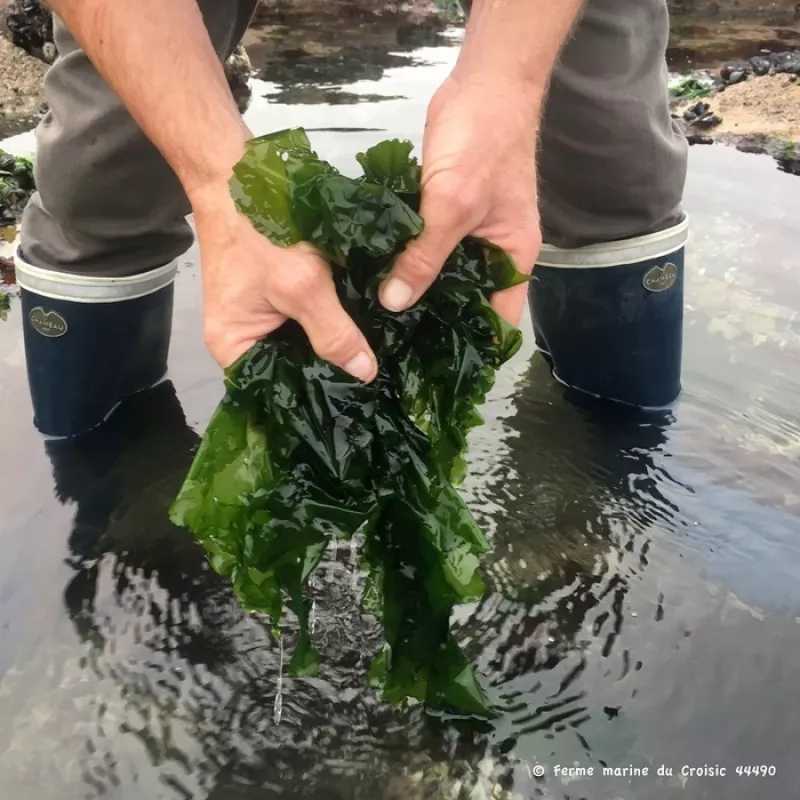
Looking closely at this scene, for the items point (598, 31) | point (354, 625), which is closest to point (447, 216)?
point (354, 625)

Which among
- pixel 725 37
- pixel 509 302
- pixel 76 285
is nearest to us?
pixel 509 302

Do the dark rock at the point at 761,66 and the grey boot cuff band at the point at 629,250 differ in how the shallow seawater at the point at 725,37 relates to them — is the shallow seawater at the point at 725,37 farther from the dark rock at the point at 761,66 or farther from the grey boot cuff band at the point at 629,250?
the grey boot cuff band at the point at 629,250

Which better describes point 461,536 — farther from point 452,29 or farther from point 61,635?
point 452,29

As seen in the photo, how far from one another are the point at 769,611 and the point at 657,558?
239 mm

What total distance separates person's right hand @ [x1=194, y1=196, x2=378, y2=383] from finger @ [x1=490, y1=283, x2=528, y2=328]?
0.23 meters

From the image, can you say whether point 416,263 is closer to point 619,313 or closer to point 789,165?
point 619,313

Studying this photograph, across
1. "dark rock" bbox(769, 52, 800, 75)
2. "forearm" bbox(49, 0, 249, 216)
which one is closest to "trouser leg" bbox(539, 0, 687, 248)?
"forearm" bbox(49, 0, 249, 216)

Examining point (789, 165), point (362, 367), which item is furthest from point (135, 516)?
point (789, 165)

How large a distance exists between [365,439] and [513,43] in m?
0.63

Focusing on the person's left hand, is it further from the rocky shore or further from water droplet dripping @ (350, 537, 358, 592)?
the rocky shore

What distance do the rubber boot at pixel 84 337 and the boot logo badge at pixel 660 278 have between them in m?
1.23

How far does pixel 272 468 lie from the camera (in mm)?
1253

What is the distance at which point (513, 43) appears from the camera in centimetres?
126

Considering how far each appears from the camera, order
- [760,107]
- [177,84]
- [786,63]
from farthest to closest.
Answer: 1. [786,63]
2. [760,107]
3. [177,84]
